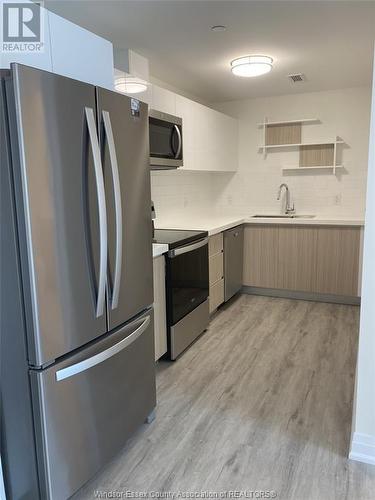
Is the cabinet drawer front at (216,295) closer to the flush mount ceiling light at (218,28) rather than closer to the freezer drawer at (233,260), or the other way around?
the freezer drawer at (233,260)

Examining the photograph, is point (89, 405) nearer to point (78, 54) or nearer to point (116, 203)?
point (116, 203)

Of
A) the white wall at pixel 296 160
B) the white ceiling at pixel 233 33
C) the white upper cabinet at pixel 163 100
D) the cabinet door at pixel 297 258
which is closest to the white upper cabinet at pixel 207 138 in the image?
the white upper cabinet at pixel 163 100

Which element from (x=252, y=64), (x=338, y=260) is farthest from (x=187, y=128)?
(x=338, y=260)

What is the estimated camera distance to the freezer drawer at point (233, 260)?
400 cm

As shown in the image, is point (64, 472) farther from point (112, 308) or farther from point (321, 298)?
point (321, 298)

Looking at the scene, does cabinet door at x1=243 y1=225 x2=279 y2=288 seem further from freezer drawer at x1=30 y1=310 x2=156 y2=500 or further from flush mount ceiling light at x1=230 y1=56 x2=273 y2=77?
freezer drawer at x1=30 y1=310 x2=156 y2=500

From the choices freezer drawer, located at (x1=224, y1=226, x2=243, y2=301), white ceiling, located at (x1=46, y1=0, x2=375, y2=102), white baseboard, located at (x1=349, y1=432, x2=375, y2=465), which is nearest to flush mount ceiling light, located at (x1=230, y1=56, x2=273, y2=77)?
white ceiling, located at (x1=46, y1=0, x2=375, y2=102)

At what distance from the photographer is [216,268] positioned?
12.4ft

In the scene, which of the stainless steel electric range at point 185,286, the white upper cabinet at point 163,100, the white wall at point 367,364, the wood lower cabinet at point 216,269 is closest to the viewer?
the white wall at point 367,364

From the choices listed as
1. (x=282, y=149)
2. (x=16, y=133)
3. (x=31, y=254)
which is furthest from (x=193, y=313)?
(x=282, y=149)

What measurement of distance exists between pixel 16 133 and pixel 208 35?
194 centimetres

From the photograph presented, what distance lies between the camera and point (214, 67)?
3.49 metres

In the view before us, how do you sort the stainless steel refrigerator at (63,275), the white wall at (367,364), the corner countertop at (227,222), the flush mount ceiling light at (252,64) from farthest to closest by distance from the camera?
the corner countertop at (227,222), the flush mount ceiling light at (252,64), the white wall at (367,364), the stainless steel refrigerator at (63,275)

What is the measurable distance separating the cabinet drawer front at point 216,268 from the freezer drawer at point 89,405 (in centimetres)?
164
